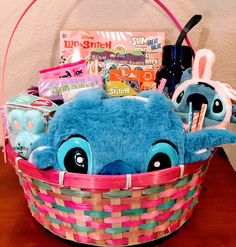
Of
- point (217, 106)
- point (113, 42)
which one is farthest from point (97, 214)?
point (113, 42)

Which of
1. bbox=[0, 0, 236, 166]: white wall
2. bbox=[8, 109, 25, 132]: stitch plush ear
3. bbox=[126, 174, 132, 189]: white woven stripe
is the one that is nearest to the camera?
bbox=[126, 174, 132, 189]: white woven stripe

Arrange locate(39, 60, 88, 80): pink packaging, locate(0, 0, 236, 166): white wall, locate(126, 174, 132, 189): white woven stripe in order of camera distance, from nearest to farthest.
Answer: locate(126, 174, 132, 189): white woven stripe → locate(39, 60, 88, 80): pink packaging → locate(0, 0, 236, 166): white wall

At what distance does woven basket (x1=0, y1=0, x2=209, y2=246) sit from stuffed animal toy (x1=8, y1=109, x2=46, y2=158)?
2 centimetres

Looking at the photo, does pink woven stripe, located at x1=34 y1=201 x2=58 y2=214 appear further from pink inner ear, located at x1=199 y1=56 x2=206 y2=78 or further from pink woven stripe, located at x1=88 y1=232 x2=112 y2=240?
pink inner ear, located at x1=199 y1=56 x2=206 y2=78

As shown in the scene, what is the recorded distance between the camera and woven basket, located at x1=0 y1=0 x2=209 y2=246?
426 mm

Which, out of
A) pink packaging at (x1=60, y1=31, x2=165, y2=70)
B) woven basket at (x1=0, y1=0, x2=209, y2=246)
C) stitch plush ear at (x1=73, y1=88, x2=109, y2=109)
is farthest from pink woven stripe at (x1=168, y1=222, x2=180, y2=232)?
pink packaging at (x1=60, y1=31, x2=165, y2=70)

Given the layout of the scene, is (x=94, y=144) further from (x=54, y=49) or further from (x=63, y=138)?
(x=54, y=49)

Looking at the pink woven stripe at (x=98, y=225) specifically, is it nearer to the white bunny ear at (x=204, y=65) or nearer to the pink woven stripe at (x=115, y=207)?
the pink woven stripe at (x=115, y=207)

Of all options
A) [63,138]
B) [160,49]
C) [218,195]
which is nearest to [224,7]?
[160,49]

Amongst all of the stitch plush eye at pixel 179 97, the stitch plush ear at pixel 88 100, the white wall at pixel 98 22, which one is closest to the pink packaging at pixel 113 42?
the white wall at pixel 98 22

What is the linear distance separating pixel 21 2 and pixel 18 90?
183mm

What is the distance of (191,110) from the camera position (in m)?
0.53

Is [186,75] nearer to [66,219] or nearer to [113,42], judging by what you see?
[113,42]

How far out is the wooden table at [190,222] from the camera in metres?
0.51
